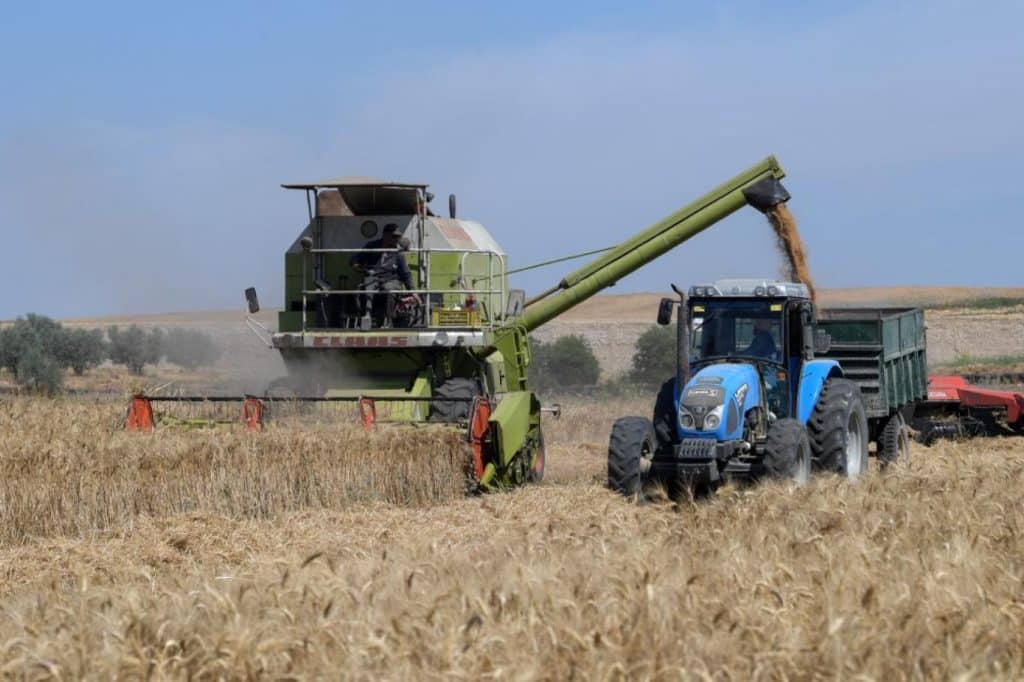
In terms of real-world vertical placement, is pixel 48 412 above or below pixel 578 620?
above

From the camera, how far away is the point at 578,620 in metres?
6.07

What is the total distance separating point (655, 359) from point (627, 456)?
28.5m

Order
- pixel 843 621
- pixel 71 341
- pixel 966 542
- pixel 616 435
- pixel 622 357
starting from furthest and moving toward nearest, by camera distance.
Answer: pixel 622 357, pixel 71 341, pixel 616 435, pixel 966 542, pixel 843 621

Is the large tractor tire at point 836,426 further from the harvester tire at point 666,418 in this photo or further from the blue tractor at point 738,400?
the harvester tire at point 666,418

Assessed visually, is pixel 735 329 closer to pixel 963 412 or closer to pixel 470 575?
pixel 470 575

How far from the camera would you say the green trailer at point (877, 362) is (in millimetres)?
16359

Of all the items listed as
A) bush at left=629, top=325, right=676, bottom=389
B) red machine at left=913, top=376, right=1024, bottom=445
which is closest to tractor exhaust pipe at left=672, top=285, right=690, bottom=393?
red machine at left=913, top=376, right=1024, bottom=445

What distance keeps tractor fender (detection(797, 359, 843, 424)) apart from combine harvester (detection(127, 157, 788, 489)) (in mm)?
2590

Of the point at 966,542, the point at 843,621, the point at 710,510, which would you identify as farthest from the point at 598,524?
the point at 843,621

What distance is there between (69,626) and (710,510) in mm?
5037

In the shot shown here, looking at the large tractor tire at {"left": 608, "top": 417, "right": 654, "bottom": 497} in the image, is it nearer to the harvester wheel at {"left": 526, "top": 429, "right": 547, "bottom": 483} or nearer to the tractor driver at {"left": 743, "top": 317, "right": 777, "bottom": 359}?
the tractor driver at {"left": 743, "top": 317, "right": 777, "bottom": 359}

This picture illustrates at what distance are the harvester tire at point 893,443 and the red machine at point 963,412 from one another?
301cm

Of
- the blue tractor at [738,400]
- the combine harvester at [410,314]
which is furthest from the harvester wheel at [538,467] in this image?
the blue tractor at [738,400]

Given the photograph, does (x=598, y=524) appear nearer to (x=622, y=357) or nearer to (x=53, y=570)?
(x=53, y=570)
